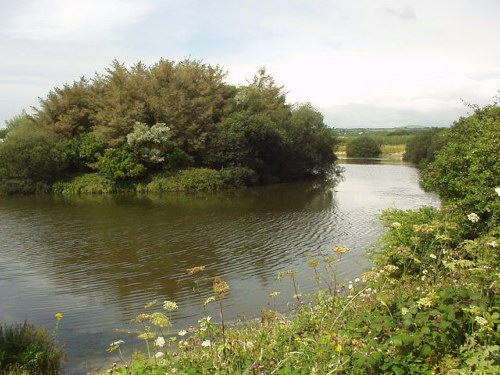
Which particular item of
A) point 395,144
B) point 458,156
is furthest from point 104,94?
point 395,144

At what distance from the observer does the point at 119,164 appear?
29.6 m

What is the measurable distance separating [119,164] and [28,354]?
80.6 ft

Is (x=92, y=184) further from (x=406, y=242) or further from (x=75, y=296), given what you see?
(x=406, y=242)

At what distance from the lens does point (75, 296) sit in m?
10.2

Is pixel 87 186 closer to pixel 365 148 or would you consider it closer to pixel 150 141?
pixel 150 141

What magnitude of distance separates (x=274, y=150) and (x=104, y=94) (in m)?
13.4

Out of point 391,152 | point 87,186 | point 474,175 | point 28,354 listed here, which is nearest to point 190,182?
point 87,186

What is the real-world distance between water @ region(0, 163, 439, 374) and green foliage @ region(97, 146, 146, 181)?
3481 mm

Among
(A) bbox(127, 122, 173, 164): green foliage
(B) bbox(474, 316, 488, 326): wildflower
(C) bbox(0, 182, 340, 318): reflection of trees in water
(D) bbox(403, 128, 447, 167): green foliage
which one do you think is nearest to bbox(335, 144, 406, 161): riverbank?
(D) bbox(403, 128, 447, 167): green foliage

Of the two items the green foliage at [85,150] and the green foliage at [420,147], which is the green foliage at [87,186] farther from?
the green foliage at [420,147]

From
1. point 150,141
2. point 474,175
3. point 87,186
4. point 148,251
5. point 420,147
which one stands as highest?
point 150,141

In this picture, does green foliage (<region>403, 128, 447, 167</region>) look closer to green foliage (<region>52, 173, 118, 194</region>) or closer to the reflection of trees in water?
the reflection of trees in water

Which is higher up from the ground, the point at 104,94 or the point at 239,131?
the point at 104,94

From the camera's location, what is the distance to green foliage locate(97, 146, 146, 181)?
29.6 m
